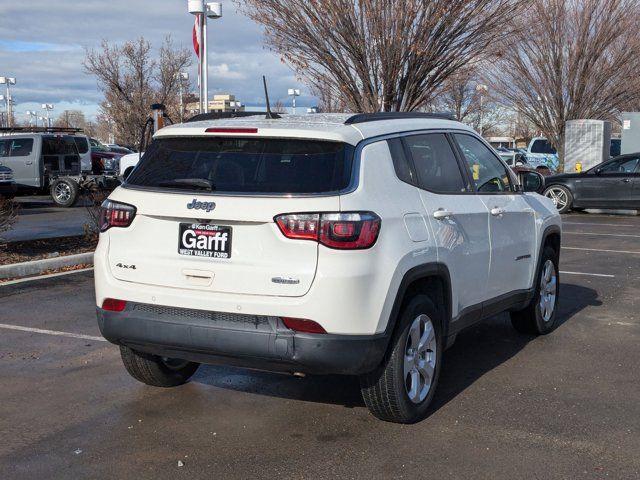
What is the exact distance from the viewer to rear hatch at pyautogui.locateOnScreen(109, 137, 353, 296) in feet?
A: 14.7

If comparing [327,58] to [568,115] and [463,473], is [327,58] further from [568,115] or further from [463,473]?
[568,115]

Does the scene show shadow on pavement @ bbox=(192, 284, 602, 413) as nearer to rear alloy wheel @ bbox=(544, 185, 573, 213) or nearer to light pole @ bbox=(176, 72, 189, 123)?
rear alloy wheel @ bbox=(544, 185, 573, 213)

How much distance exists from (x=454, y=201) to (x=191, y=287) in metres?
1.90

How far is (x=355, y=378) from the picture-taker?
19.7 ft

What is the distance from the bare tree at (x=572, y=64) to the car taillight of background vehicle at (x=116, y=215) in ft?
70.8

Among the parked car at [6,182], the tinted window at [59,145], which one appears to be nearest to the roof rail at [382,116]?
the parked car at [6,182]

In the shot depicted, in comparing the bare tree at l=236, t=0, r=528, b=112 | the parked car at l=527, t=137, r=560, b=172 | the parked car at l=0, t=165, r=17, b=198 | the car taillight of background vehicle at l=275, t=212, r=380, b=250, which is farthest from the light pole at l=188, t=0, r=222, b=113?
the parked car at l=527, t=137, r=560, b=172

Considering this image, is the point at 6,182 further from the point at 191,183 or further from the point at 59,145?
the point at 191,183

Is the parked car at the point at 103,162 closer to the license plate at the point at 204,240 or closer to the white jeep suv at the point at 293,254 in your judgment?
the white jeep suv at the point at 293,254

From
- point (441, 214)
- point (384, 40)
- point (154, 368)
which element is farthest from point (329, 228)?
point (384, 40)

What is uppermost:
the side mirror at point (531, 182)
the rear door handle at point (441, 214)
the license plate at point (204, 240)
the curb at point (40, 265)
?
the side mirror at point (531, 182)

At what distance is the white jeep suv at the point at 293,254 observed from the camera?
4449mm

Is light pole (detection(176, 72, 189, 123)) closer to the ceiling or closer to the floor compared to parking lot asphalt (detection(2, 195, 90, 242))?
closer to the ceiling

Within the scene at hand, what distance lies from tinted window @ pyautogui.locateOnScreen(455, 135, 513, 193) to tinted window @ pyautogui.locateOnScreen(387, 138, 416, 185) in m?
1.04
